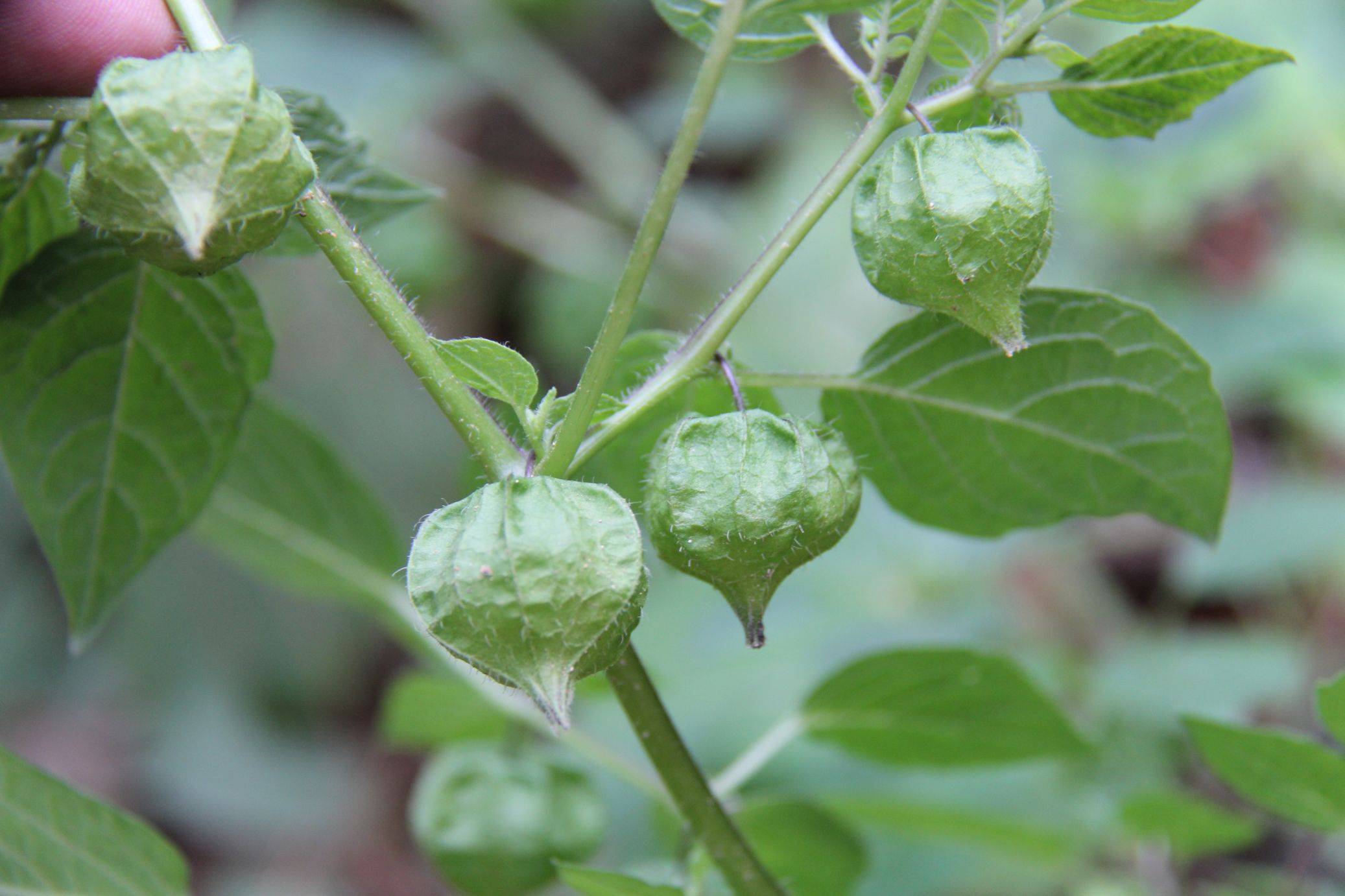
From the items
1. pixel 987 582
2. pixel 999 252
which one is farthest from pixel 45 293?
pixel 987 582

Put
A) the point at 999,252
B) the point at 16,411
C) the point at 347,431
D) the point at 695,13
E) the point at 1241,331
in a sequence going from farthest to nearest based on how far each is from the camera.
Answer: the point at 347,431 → the point at 1241,331 → the point at 16,411 → the point at 695,13 → the point at 999,252

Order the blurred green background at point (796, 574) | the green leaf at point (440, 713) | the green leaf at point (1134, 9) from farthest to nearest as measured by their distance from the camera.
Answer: the blurred green background at point (796, 574) < the green leaf at point (440, 713) < the green leaf at point (1134, 9)

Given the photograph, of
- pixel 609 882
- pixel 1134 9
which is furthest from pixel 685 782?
pixel 1134 9

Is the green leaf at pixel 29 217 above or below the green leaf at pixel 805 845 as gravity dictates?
above

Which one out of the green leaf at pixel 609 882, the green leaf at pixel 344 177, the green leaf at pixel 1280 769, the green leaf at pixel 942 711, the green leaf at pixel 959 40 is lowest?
the green leaf at pixel 942 711

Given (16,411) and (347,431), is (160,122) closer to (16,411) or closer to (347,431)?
(16,411)

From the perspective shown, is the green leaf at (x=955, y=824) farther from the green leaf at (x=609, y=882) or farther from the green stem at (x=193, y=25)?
the green stem at (x=193, y=25)

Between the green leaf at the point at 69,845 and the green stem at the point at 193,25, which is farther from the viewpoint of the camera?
the green leaf at the point at 69,845

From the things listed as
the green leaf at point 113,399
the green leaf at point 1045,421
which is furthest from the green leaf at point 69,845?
the green leaf at point 1045,421
